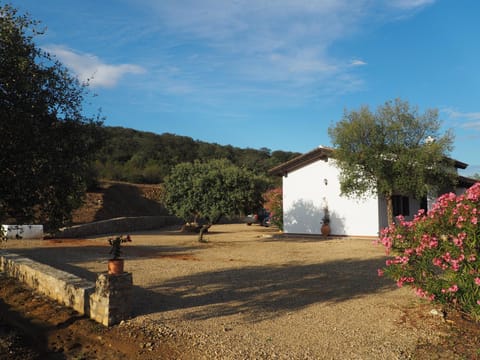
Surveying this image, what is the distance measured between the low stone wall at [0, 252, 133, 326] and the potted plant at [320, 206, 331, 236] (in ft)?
52.9

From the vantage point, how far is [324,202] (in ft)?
75.8

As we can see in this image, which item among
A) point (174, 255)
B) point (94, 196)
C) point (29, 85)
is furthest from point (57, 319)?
point (94, 196)

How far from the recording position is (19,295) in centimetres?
859

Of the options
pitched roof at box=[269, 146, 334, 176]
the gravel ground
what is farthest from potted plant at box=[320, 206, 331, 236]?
the gravel ground

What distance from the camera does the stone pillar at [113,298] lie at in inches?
246

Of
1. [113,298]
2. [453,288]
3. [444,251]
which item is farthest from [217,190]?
[453,288]

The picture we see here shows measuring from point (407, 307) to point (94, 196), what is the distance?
2883 cm

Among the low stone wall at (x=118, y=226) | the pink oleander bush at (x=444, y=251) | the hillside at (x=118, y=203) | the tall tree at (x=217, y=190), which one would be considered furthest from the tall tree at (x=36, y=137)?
the hillside at (x=118, y=203)

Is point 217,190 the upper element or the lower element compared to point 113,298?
upper

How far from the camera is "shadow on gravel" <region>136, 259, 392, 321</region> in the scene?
7.29m

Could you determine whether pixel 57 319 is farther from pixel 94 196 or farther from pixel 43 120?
pixel 94 196

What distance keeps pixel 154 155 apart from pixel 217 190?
4289cm

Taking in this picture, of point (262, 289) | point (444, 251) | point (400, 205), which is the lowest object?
point (262, 289)

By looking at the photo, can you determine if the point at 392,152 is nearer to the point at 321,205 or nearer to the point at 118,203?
the point at 321,205
